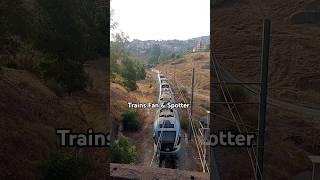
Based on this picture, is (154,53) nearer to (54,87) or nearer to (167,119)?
(167,119)

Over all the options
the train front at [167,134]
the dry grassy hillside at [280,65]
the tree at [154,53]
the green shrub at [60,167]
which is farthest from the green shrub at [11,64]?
the dry grassy hillside at [280,65]

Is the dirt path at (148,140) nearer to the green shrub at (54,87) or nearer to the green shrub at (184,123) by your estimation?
the green shrub at (184,123)

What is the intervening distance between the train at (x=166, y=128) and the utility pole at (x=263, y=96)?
231 centimetres

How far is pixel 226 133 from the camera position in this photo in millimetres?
8195

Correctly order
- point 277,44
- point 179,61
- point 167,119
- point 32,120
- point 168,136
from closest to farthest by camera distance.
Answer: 1. point 277,44
2. point 32,120
3. point 168,136
4. point 167,119
5. point 179,61

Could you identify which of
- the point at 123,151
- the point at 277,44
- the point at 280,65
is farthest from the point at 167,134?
the point at 277,44

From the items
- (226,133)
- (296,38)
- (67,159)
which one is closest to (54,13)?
(67,159)

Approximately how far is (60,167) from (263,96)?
430cm

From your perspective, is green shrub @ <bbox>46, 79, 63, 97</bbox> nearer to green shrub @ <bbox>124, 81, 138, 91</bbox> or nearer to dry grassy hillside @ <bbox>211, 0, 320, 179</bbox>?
green shrub @ <bbox>124, 81, 138, 91</bbox>

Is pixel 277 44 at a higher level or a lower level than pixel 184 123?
higher

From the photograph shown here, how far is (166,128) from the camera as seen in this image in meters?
9.80

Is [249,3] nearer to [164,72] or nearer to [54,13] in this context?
[164,72]

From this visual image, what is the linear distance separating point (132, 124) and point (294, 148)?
3.66 metres

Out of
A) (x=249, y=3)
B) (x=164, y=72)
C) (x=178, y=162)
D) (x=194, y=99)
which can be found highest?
(x=249, y=3)
